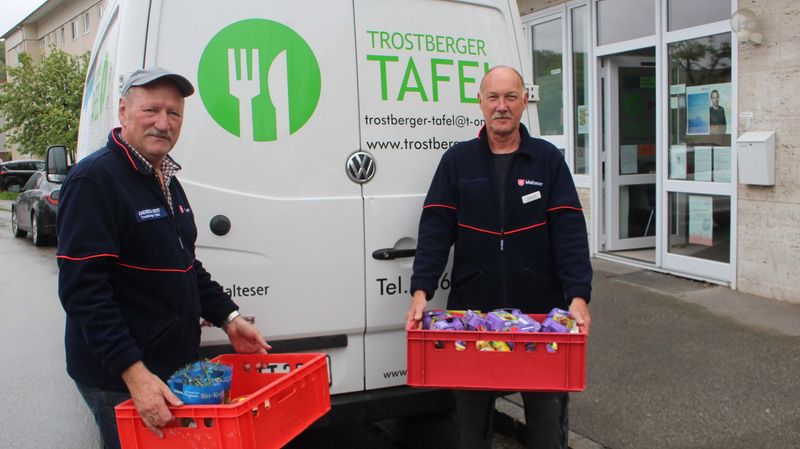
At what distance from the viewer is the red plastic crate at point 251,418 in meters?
1.99

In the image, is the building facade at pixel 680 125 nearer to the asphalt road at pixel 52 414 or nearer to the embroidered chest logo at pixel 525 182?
the embroidered chest logo at pixel 525 182

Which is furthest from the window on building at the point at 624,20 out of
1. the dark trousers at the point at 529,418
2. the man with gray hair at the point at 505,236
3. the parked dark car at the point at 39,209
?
the parked dark car at the point at 39,209

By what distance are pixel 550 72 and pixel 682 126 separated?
96.9 inches

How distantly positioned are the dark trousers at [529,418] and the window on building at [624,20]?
5.92 metres

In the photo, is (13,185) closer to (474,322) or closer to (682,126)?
(682,126)

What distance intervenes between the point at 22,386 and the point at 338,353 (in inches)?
135

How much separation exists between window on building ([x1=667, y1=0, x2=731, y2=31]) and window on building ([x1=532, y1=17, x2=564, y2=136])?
6.37 feet

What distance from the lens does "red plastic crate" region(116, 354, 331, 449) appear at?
6.54ft

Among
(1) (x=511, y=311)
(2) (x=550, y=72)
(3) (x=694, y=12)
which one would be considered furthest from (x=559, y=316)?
(2) (x=550, y=72)

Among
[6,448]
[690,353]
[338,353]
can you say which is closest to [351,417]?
[338,353]

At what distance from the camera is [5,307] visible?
322 inches

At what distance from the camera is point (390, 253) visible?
324cm

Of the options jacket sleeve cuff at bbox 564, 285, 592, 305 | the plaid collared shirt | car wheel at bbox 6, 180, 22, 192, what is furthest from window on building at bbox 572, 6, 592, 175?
car wheel at bbox 6, 180, 22, 192

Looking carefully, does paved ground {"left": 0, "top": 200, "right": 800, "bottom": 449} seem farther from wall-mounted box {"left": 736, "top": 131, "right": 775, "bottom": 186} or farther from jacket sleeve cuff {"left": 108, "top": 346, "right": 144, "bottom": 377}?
jacket sleeve cuff {"left": 108, "top": 346, "right": 144, "bottom": 377}
